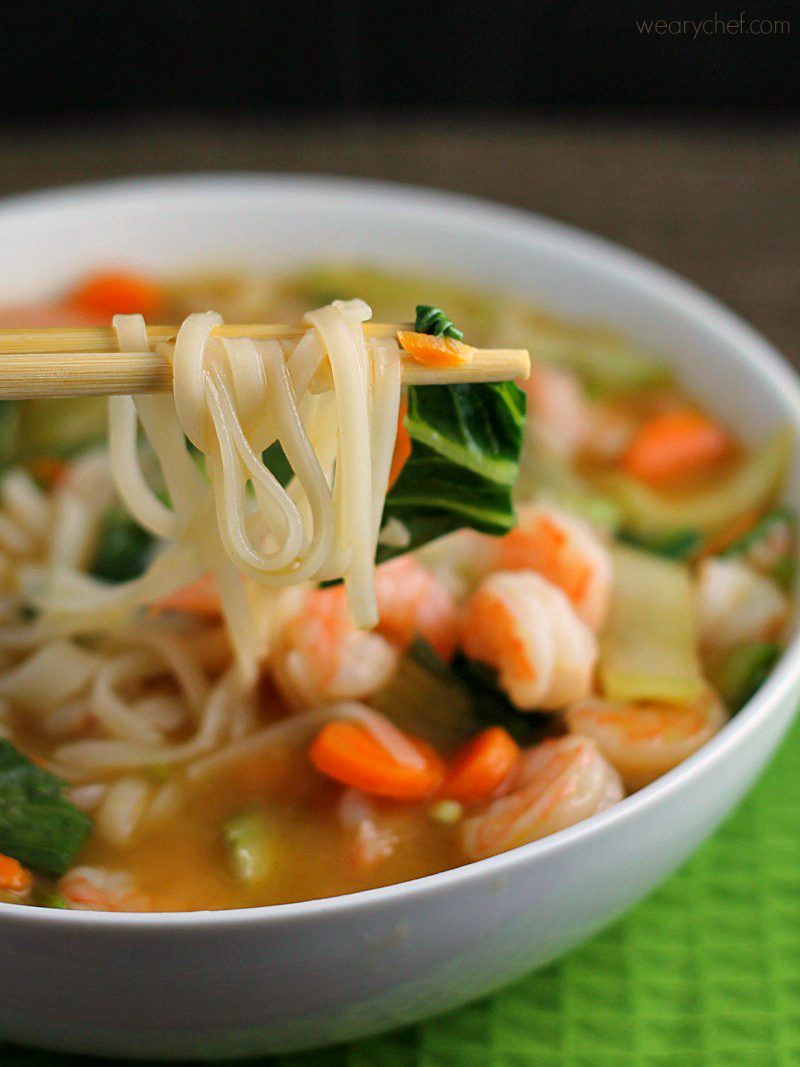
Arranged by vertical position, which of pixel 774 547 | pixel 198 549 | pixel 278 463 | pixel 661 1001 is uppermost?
pixel 278 463

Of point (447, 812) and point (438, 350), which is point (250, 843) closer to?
point (447, 812)

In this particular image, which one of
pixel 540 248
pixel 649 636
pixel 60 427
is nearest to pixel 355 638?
pixel 649 636

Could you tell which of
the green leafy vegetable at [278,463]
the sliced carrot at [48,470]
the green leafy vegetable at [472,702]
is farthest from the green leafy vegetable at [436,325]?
the sliced carrot at [48,470]

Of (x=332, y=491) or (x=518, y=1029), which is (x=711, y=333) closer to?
(x=332, y=491)

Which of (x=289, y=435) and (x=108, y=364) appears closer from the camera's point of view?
(x=108, y=364)

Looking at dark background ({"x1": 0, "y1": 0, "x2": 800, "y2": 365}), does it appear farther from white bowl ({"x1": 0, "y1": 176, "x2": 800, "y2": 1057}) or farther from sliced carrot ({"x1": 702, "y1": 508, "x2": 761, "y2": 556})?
white bowl ({"x1": 0, "y1": 176, "x2": 800, "y2": 1057})

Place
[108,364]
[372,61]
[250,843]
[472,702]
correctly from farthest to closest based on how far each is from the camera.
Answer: [372,61]
[472,702]
[250,843]
[108,364]

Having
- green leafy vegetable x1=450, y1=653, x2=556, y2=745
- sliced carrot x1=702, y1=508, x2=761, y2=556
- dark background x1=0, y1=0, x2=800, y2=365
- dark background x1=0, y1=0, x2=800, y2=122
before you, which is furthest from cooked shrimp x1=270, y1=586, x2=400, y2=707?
dark background x1=0, y1=0, x2=800, y2=122
